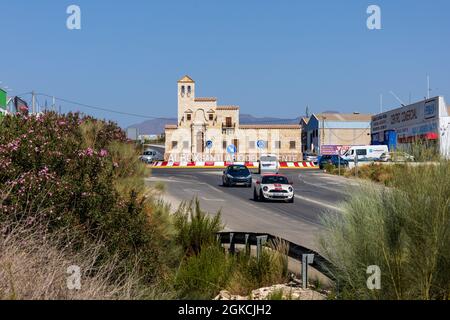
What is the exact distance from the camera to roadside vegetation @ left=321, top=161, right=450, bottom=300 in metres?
7.56

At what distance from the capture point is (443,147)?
8406mm

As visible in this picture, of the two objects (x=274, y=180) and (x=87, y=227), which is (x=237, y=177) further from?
(x=87, y=227)

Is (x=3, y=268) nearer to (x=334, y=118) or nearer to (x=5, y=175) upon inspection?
(x=5, y=175)

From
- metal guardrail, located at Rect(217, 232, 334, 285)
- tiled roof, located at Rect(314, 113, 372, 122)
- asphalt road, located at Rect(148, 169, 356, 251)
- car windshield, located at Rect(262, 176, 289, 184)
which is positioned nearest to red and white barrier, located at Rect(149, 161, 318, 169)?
tiled roof, located at Rect(314, 113, 372, 122)

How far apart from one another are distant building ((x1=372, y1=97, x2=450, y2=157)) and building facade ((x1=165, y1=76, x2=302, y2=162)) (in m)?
12.9

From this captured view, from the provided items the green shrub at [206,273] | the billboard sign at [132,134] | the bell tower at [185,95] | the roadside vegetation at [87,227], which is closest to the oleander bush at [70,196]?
the roadside vegetation at [87,227]

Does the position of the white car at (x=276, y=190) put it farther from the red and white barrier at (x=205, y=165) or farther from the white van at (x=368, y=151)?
the red and white barrier at (x=205, y=165)

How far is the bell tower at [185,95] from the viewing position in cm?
8600

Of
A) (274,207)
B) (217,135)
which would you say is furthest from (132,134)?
(217,135)

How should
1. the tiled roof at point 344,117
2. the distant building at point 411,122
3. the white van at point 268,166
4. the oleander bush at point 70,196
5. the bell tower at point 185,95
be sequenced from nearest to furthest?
the oleander bush at point 70,196
the distant building at point 411,122
the white van at point 268,166
the bell tower at point 185,95
the tiled roof at point 344,117

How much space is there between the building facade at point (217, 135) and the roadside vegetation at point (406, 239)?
7306 centimetres

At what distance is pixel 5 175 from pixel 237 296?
4023mm

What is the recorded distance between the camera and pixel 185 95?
3420 inches

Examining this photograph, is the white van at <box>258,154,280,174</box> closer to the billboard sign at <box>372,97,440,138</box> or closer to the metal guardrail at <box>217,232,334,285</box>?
the billboard sign at <box>372,97,440,138</box>
